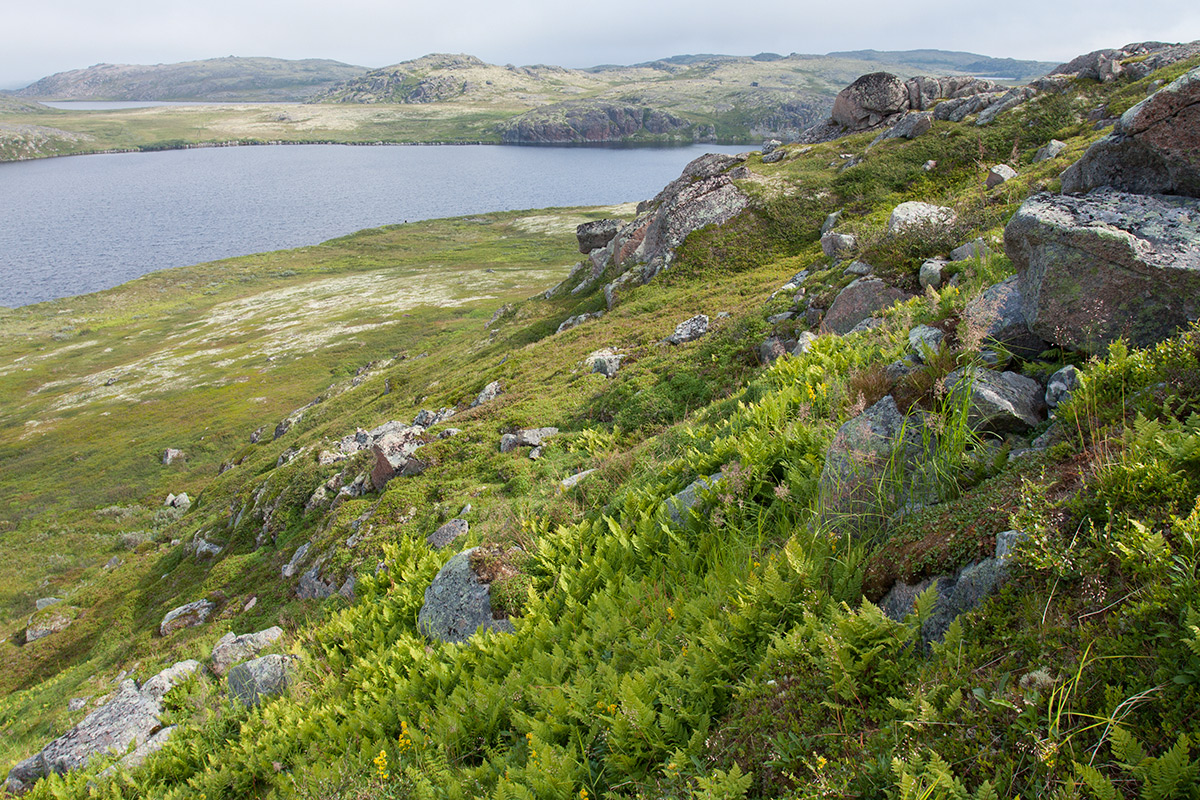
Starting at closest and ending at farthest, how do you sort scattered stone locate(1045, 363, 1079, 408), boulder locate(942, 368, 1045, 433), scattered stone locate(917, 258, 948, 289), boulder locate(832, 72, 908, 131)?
scattered stone locate(1045, 363, 1079, 408) < boulder locate(942, 368, 1045, 433) < scattered stone locate(917, 258, 948, 289) < boulder locate(832, 72, 908, 131)

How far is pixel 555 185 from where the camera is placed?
19312cm

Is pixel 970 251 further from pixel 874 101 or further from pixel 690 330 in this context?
pixel 874 101

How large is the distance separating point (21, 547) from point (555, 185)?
176 m

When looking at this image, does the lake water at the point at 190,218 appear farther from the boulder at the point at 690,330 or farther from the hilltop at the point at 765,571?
the boulder at the point at 690,330

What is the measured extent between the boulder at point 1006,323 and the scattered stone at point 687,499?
3758 mm

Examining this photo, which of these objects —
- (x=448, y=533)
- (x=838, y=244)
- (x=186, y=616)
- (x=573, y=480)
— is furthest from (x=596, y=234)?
(x=448, y=533)

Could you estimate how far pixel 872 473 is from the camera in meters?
A: 6.42

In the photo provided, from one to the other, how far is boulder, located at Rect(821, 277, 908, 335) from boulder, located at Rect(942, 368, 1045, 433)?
8.02 meters

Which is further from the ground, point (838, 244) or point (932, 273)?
point (838, 244)

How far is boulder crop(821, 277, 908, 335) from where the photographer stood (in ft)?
48.2

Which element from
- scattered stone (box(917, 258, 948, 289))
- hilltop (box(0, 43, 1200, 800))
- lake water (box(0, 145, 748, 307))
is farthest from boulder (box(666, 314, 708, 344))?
lake water (box(0, 145, 748, 307))

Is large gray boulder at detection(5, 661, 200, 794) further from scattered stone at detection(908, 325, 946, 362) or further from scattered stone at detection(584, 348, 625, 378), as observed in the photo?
scattered stone at detection(584, 348, 625, 378)

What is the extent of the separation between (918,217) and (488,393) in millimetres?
17654

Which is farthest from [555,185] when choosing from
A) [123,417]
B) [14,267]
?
[123,417]
